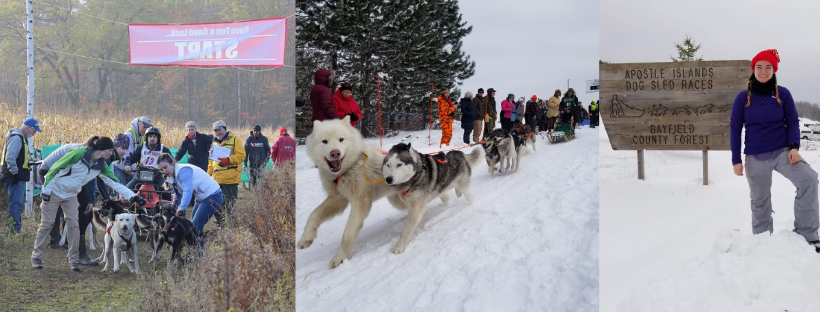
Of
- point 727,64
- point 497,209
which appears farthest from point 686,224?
point 497,209

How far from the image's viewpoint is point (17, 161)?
2.53m

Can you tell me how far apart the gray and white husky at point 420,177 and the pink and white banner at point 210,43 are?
3.16ft

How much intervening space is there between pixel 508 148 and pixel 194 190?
1.97 m

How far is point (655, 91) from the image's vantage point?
325 cm

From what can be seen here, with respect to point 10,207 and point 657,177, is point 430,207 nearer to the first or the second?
point 657,177

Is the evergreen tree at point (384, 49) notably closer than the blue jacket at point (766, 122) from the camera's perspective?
No

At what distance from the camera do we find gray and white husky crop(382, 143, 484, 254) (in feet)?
8.29

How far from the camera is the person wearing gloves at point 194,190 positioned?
107 inches

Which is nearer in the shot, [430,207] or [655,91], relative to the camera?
[430,207]

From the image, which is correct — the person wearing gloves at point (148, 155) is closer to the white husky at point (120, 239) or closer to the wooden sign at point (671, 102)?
the white husky at point (120, 239)

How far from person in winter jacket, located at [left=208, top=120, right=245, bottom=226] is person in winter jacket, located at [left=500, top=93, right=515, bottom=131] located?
170cm

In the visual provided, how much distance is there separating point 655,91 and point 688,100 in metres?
0.22

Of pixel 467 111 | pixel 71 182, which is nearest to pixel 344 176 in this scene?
pixel 467 111

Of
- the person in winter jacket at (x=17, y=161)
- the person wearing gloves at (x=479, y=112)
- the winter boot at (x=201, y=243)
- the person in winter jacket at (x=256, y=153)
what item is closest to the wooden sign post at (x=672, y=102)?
the person wearing gloves at (x=479, y=112)
